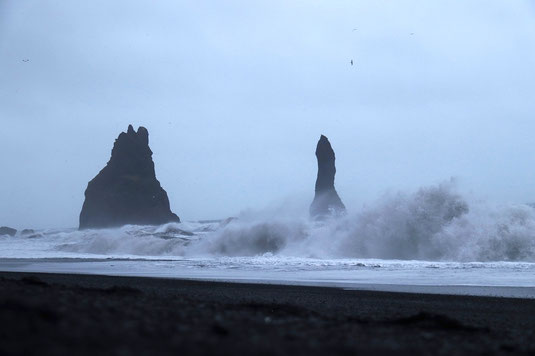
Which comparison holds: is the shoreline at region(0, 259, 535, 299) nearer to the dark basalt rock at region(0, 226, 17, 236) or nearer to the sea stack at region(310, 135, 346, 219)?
the sea stack at region(310, 135, 346, 219)

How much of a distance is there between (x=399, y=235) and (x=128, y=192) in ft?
173

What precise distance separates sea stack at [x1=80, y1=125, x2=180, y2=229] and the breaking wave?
38788mm

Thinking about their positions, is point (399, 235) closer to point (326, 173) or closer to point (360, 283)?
point (360, 283)

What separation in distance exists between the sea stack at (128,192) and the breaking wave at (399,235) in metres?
38.8

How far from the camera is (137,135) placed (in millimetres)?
74188

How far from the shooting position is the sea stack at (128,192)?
236ft

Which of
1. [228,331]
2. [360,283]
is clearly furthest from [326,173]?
[228,331]

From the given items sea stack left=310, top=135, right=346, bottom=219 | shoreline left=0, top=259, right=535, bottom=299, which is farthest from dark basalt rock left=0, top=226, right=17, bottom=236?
shoreline left=0, top=259, right=535, bottom=299

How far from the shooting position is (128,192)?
72.8 m

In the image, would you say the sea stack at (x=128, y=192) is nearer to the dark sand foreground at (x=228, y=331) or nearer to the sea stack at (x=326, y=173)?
the sea stack at (x=326, y=173)

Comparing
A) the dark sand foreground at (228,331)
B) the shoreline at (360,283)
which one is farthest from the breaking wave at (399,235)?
the dark sand foreground at (228,331)

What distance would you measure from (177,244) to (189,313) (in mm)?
28163

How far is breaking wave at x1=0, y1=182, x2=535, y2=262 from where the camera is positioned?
67.9 feet

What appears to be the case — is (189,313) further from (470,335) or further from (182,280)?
(182,280)
